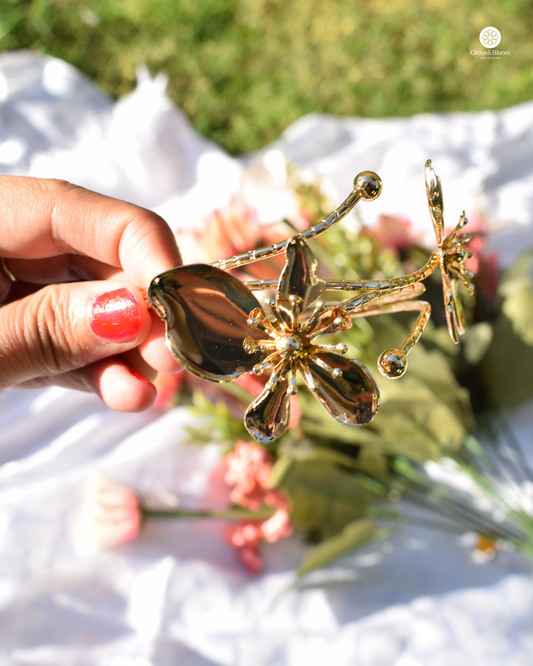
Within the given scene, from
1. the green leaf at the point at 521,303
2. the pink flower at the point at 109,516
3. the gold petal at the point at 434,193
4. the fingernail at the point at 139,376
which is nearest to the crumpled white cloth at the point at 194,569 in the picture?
the pink flower at the point at 109,516

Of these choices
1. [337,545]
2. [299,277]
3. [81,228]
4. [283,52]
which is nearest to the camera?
[299,277]

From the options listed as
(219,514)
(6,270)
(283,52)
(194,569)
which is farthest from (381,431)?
(283,52)

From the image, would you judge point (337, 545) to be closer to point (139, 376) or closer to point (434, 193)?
point (139, 376)

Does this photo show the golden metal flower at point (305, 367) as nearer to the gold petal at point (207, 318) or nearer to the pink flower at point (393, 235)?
the gold petal at point (207, 318)

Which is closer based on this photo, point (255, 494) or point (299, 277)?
point (299, 277)

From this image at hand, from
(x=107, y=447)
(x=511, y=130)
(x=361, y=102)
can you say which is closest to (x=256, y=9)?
(x=361, y=102)

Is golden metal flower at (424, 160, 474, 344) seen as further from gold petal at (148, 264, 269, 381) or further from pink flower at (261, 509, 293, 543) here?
pink flower at (261, 509, 293, 543)
